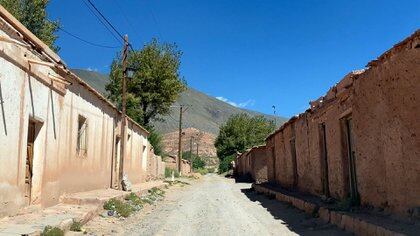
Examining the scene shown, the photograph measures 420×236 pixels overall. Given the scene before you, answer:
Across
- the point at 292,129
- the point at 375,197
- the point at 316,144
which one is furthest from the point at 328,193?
the point at 292,129

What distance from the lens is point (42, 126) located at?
11023 millimetres

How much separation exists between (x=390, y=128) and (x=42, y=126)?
7.89 metres

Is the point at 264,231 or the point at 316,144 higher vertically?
the point at 316,144

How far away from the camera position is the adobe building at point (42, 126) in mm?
8836

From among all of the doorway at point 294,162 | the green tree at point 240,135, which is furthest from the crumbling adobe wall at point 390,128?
the green tree at point 240,135

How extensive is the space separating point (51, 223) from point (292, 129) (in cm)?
1188

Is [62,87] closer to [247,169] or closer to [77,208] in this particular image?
[77,208]

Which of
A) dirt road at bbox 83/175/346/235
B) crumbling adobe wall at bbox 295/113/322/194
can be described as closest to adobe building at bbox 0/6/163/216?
dirt road at bbox 83/175/346/235

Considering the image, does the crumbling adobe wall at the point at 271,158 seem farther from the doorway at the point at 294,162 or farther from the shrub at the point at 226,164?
the shrub at the point at 226,164

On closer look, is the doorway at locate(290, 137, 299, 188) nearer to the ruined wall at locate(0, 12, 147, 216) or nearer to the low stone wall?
the low stone wall

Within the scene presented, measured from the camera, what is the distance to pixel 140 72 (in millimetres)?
36469

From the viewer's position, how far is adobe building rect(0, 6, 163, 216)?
884cm

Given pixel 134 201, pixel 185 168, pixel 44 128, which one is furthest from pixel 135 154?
pixel 185 168

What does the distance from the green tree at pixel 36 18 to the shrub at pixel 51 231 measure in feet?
74.0
